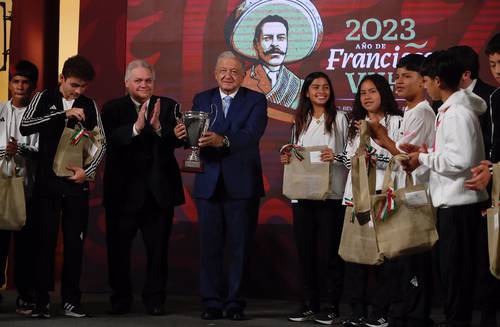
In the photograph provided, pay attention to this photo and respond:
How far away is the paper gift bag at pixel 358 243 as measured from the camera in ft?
16.9

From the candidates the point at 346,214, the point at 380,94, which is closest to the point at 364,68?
the point at 380,94

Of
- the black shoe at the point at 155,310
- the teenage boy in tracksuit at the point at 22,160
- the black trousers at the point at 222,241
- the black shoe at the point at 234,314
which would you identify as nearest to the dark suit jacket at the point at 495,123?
the black trousers at the point at 222,241

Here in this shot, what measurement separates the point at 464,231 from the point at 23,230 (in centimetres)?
313

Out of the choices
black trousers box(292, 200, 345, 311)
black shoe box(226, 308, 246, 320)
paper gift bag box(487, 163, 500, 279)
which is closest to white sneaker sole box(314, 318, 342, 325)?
black trousers box(292, 200, 345, 311)

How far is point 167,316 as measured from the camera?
19.3 ft

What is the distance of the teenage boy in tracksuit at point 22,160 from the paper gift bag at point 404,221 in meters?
2.57

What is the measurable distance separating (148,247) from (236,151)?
881 mm

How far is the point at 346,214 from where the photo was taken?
5.40m

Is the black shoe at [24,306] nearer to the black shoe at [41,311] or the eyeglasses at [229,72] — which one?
the black shoe at [41,311]

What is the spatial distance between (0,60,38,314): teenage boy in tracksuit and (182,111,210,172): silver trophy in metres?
1.23

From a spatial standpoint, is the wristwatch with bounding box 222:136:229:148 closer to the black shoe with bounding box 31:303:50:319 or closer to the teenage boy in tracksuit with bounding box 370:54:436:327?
the teenage boy in tracksuit with bounding box 370:54:436:327

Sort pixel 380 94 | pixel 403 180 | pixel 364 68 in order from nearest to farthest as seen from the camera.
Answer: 1. pixel 403 180
2. pixel 380 94
3. pixel 364 68

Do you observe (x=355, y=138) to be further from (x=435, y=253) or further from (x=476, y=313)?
(x=476, y=313)

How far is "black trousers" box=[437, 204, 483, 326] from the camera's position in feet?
14.7
